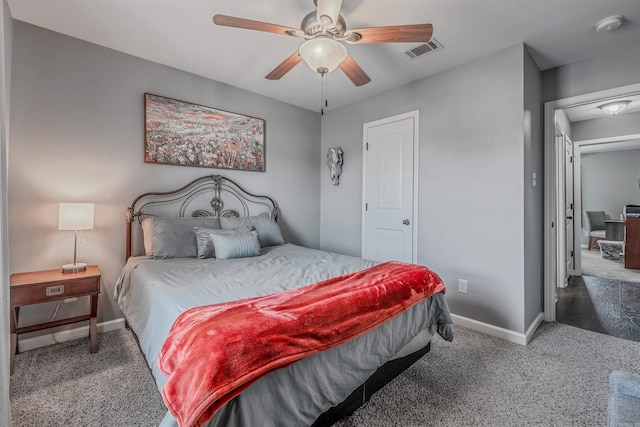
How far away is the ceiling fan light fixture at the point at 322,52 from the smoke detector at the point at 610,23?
208 centimetres

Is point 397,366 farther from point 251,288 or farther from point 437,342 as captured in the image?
point 251,288

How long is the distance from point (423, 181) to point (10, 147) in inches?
147

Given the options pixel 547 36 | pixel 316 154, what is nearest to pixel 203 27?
pixel 316 154

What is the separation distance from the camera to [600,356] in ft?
7.49

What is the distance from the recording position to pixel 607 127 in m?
4.48

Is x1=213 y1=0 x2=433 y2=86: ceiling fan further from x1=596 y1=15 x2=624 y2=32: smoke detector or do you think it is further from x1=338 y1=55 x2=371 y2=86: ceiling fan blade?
x1=596 y1=15 x2=624 y2=32: smoke detector

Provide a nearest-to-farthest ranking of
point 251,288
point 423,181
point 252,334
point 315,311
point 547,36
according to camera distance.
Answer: point 252,334 < point 315,311 < point 251,288 < point 547,36 < point 423,181

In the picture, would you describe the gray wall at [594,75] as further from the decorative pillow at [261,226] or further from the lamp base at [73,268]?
the lamp base at [73,268]

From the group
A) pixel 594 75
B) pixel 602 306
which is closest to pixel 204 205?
pixel 594 75

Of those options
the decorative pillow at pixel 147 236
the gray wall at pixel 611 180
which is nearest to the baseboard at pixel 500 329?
the decorative pillow at pixel 147 236

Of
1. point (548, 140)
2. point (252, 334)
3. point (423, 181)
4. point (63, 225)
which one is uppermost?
point (548, 140)

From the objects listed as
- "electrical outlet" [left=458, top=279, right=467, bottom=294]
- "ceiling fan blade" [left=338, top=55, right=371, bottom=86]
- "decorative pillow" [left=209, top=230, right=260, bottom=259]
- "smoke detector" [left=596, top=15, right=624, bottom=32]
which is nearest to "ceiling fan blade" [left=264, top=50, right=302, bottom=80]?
"ceiling fan blade" [left=338, top=55, right=371, bottom=86]

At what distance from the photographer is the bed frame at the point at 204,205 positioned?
9.00 feet

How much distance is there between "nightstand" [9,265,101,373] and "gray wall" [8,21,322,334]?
290 mm
